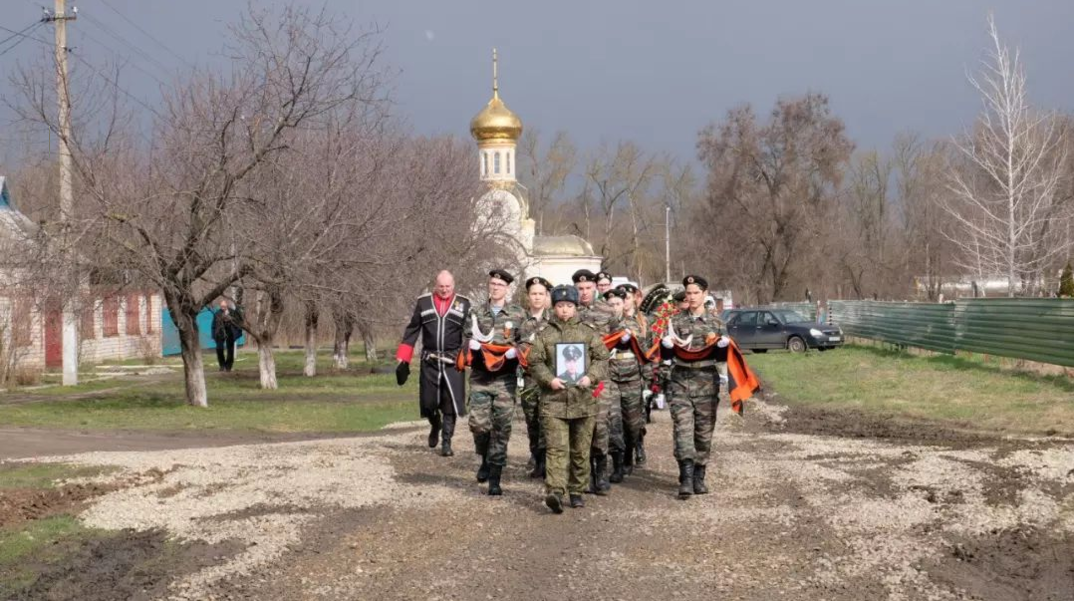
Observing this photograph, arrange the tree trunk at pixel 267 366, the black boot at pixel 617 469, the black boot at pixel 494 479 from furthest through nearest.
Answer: the tree trunk at pixel 267 366
the black boot at pixel 617 469
the black boot at pixel 494 479

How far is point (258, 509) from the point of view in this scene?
10344 millimetres

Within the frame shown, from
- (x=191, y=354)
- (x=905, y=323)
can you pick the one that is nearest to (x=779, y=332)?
(x=905, y=323)

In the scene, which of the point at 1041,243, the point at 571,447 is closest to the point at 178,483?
the point at 571,447

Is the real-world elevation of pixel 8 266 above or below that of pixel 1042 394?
above

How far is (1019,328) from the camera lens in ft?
84.6

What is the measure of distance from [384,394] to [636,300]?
1406 centimetres

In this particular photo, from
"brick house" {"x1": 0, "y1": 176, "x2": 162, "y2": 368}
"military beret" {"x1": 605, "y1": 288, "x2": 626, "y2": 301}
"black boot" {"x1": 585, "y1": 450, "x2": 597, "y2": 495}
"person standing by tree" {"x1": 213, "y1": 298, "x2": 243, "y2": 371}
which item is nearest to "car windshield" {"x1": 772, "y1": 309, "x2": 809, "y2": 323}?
"person standing by tree" {"x1": 213, "y1": 298, "x2": 243, "y2": 371}

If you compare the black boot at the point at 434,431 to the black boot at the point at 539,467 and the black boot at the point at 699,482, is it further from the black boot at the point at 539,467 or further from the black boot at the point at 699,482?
the black boot at the point at 699,482

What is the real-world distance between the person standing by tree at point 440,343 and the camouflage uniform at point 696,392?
9.10ft

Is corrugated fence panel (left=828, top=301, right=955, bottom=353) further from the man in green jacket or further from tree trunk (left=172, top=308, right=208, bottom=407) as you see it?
the man in green jacket

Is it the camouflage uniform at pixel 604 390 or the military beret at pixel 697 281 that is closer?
the camouflage uniform at pixel 604 390

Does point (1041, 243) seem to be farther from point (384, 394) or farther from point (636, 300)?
point (636, 300)

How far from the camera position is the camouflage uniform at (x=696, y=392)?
11211mm

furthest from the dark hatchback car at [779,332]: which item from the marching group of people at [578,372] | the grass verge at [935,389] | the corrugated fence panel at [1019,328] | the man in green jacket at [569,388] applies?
the man in green jacket at [569,388]
